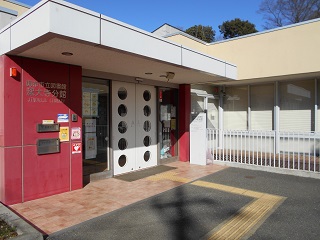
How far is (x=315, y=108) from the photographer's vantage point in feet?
32.0

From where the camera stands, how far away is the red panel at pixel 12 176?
16.1ft

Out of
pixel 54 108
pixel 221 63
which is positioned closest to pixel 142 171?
pixel 54 108

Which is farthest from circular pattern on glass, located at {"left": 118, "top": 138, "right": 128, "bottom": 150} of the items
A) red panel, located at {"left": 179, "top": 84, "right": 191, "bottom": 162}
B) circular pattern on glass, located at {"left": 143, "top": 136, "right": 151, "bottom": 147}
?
red panel, located at {"left": 179, "top": 84, "right": 191, "bottom": 162}

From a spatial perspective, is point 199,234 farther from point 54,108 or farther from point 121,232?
point 54,108

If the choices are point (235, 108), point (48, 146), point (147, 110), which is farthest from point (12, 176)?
point (235, 108)

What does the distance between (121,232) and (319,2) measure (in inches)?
918

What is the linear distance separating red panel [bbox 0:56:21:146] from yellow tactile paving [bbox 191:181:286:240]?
148 inches

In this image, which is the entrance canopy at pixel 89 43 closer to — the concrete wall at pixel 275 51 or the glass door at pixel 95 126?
the glass door at pixel 95 126

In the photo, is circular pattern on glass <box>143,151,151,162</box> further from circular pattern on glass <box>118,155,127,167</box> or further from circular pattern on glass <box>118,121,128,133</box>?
circular pattern on glass <box>118,121,128,133</box>

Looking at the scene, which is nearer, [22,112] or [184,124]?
[22,112]

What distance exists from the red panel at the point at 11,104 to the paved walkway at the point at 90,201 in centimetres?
125

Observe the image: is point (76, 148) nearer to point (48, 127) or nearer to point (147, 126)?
point (48, 127)

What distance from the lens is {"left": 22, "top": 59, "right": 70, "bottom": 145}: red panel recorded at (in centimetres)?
517

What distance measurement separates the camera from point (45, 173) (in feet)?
17.9
